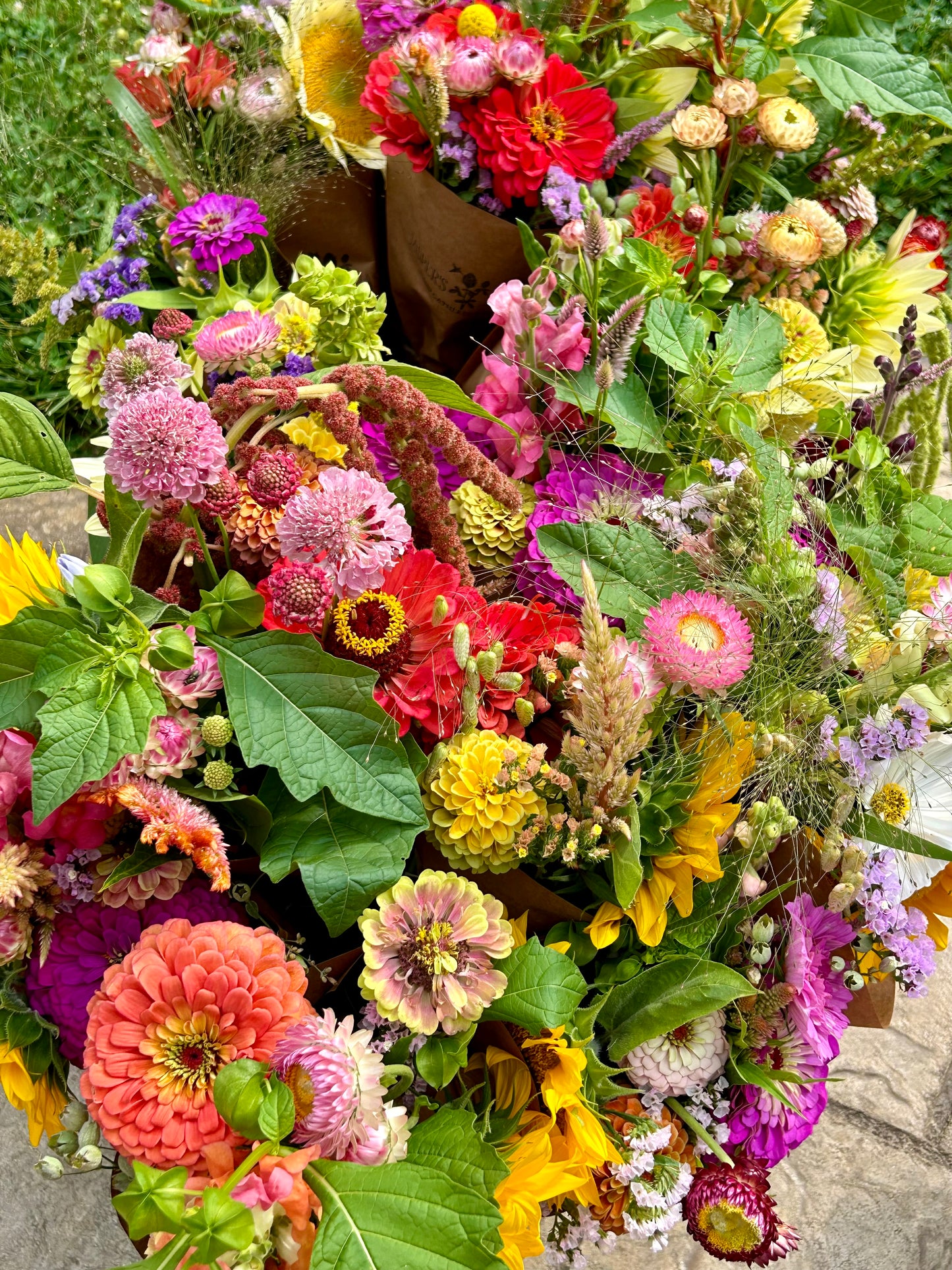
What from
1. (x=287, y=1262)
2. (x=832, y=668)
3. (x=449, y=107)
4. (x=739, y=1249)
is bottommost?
(x=739, y=1249)

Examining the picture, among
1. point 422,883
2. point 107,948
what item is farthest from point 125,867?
point 422,883

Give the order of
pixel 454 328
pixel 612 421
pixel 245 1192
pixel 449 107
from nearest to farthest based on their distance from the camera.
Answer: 1. pixel 245 1192
2. pixel 612 421
3. pixel 449 107
4. pixel 454 328

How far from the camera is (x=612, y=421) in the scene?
88cm

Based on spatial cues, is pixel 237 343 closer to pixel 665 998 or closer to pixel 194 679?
pixel 194 679

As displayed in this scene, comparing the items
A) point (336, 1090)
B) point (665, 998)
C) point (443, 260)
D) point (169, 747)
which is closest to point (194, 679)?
point (169, 747)

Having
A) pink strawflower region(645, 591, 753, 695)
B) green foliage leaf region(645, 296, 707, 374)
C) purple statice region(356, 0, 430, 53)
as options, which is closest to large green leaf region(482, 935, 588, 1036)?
pink strawflower region(645, 591, 753, 695)

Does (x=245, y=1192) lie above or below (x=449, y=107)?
below

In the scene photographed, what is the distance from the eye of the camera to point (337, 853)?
650 millimetres

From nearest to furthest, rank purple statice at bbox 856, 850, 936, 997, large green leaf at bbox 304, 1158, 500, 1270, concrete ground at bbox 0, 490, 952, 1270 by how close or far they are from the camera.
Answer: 1. large green leaf at bbox 304, 1158, 500, 1270
2. purple statice at bbox 856, 850, 936, 997
3. concrete ground at bbox 0, 490, 952, 1270

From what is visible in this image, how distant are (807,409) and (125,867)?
74 cm

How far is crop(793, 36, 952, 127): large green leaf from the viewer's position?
107 cm

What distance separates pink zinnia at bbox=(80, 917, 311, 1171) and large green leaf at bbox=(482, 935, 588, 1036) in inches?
6.0

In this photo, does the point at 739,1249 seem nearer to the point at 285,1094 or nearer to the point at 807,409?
the point at 285,1094

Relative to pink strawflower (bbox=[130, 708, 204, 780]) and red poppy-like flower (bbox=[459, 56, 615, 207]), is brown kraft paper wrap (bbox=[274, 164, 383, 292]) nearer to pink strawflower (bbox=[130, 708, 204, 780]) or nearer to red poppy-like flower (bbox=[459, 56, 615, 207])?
red poppy-like flower (bbox=[459, 56, 615, 207])
